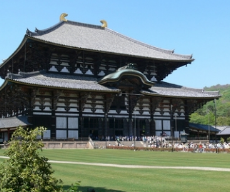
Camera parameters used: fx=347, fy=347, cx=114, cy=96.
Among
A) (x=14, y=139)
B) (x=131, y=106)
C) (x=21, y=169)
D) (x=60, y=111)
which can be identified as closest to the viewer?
(x=21, y=169)

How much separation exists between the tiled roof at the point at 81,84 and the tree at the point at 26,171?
38403mm

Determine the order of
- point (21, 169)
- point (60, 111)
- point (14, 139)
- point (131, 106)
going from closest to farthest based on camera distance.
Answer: point (21, 169) < point (14, 139) < point (60, 111) < point (131, 106)

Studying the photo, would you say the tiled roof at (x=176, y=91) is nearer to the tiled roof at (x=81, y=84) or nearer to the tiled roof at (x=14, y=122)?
the tiled roof at (x=81, y=84)

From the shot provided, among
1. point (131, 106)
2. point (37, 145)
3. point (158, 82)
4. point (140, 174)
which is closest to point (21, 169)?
point (37, 145)

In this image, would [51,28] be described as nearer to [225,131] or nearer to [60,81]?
[60,81]

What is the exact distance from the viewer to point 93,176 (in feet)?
53.4

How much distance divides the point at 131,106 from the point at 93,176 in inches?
1645

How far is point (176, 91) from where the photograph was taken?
62094 millimetres

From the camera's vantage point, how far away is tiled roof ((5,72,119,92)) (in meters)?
47.8

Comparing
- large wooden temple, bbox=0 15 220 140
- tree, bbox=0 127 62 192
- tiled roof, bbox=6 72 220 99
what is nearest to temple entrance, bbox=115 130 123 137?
large wooden temple, bbox=0 15 220 140

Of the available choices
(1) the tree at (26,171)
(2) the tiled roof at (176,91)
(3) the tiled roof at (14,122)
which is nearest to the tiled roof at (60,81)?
(3) the tiled roof at (14,122)

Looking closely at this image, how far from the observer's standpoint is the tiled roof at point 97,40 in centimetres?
5556

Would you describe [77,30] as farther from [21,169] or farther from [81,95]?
[21,169]

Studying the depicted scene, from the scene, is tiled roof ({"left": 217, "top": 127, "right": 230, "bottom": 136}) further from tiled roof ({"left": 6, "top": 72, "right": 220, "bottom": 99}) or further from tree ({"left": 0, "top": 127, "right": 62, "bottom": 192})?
tree ({"left": 0, "top": 127, "right": 62, "bottom": 192})
